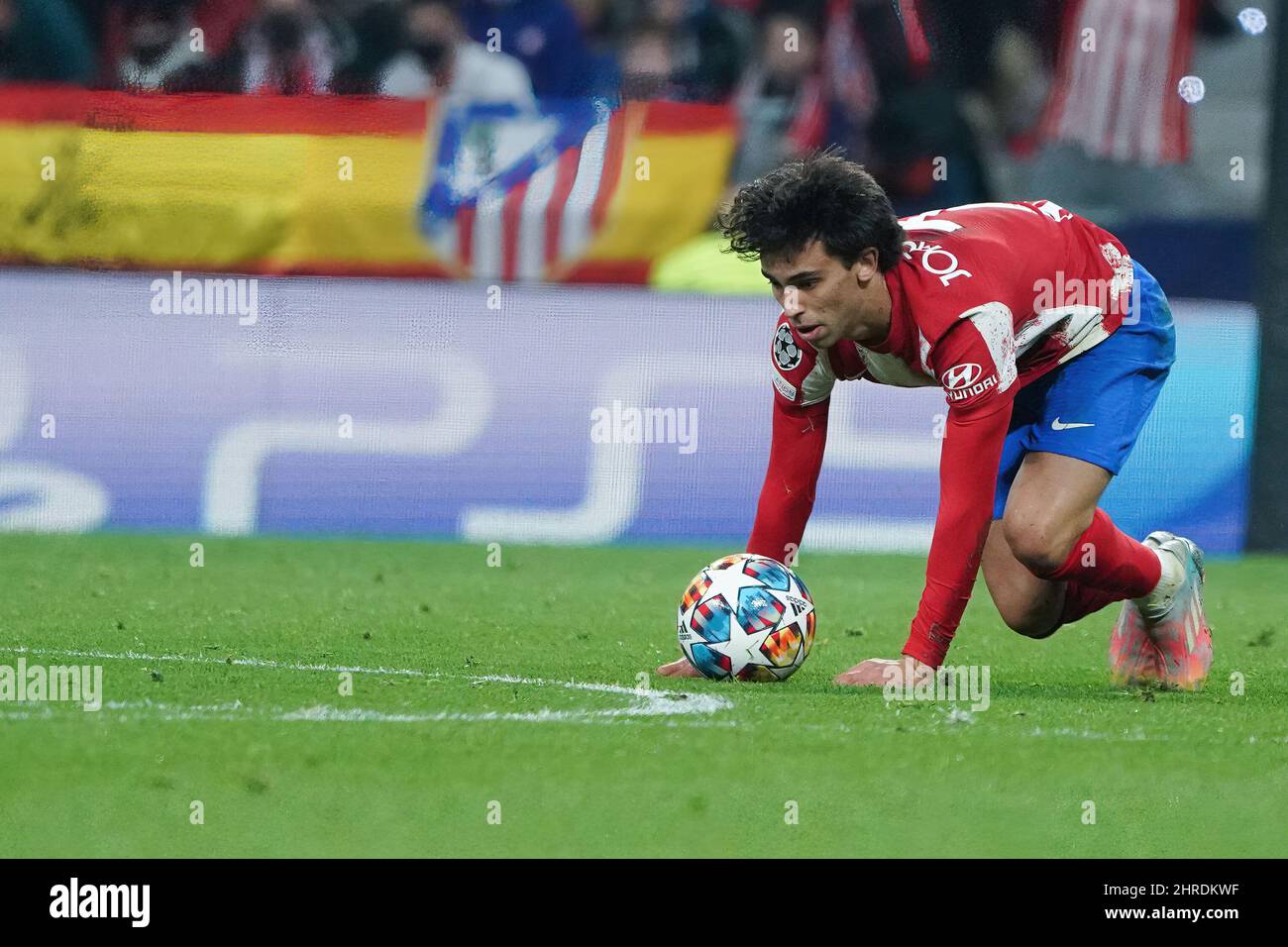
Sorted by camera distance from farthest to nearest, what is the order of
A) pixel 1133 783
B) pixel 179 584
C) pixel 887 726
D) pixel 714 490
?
pixel 714 490 → pixel 179 584 → pixel 887 726 → pixel 1133 783

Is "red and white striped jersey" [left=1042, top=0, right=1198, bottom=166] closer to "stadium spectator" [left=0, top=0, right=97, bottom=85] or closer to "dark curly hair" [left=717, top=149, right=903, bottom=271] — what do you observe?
"stadium spectator" [left=0, top=0, right=97, bottom=85]

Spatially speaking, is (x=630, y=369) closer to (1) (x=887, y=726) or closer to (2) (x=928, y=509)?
(2) (x=928, y=509)

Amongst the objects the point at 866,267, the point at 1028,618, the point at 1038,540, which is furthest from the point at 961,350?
the point at 1028,618

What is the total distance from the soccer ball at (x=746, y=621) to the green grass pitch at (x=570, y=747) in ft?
0.27

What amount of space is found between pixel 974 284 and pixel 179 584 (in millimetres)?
4251

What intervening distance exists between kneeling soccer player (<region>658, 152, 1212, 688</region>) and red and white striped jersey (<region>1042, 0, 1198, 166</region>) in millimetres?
6184

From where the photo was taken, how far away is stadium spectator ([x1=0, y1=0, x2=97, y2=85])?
10.8m

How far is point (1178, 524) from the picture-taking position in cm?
1091

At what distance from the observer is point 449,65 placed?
11336 mm

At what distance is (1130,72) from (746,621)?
7.32 metres

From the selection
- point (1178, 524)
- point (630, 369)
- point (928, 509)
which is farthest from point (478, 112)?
point (1178, 524)

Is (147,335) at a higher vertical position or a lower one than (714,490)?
higher

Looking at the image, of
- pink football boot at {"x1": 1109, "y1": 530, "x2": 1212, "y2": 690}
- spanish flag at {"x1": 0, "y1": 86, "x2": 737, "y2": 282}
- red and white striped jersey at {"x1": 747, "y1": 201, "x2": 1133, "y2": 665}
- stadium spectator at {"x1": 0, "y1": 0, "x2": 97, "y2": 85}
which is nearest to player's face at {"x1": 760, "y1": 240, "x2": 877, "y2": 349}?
red and white striped jersey at {"x1": 747, "y1": 201, "x2": 1133, "y2": 665}
